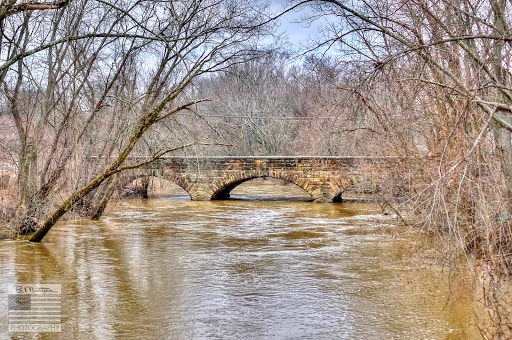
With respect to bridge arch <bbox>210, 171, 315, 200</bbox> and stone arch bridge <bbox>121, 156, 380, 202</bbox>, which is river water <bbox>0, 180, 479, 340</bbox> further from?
bridge arch <bbox>210, 171, 315, 200</bbox>

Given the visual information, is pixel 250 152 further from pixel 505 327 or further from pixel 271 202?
pixel 505 327

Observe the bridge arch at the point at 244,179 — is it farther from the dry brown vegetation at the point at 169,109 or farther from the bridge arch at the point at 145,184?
the dry brown vegetation at the point at 169,109

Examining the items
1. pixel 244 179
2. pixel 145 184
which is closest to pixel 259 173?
pixel 244 179

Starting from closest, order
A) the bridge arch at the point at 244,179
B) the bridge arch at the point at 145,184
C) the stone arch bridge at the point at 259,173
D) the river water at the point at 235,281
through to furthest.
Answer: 1. the river water at the point at 235,281
2. the bridge arch at the point at 145,184
3. the stone arch bridge at the point at 259,173
4. the bridge arch at the point at 244,179

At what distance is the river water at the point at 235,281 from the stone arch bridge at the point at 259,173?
20.0ft

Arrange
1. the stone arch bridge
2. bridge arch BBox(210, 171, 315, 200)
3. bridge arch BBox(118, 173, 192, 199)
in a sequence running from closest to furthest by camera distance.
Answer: bridge arch BBox(118, 173, 192, 199)
the stone arch bridge
bridge arch BBox(210, 171, 315, 200)

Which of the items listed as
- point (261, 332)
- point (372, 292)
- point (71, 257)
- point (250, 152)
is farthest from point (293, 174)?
point (261, 332)

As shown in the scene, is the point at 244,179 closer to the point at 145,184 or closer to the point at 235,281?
the point at 145,184

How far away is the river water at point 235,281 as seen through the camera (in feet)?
24.4

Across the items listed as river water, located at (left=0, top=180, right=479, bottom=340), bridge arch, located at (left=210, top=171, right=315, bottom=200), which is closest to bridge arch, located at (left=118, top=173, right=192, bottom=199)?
bridge arch, located at (left=210, top=171, right=315, bottom=200)

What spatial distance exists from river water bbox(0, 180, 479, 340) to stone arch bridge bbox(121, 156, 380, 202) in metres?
6.10

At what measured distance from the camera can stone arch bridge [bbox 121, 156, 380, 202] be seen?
2295cm

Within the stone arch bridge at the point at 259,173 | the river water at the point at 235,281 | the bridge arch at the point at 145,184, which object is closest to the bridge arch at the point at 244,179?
the stone arch bridge at the point at 259,173

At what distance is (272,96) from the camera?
36781 millimetres
